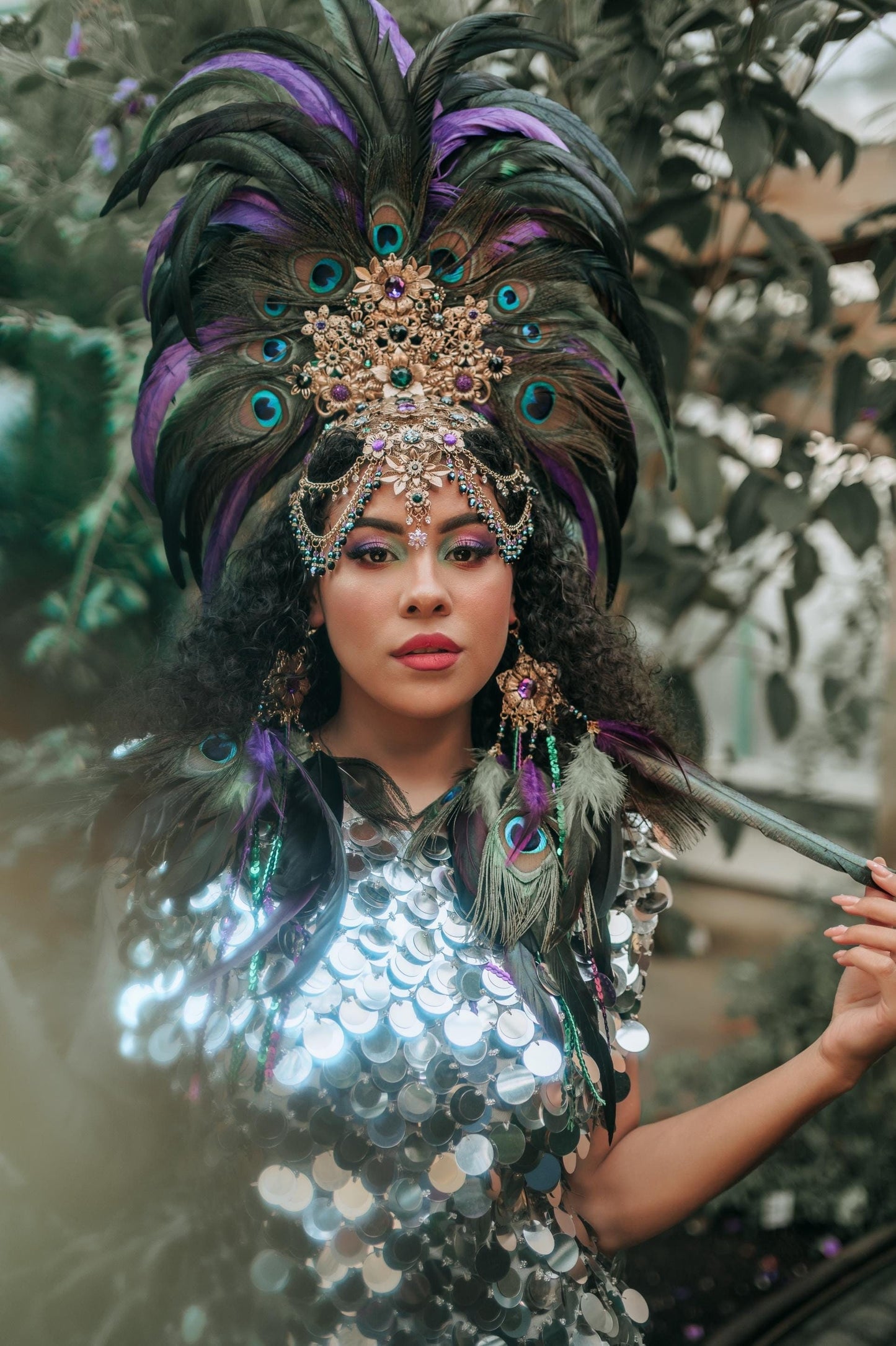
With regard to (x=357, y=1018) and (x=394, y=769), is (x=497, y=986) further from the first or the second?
(x=394, y=769)

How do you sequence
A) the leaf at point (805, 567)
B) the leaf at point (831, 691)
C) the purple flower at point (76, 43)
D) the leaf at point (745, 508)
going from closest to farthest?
the purple flower at point (76, 43) → the leaf at point (745, 508) → the leaf at point (805, 567) → the leaf at point (831, 691)

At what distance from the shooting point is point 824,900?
317 centimetres

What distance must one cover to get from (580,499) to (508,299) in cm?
25

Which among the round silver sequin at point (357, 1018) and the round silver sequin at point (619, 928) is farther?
the round silver sequin at point (619, 928)

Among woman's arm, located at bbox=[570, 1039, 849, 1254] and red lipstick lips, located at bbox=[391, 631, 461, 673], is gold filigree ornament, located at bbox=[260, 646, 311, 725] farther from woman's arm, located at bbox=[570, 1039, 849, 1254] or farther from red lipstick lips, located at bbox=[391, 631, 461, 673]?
woman's arm, located at bbox=[570, 1039, 849, 1254]

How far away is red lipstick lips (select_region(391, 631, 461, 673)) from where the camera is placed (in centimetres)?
117

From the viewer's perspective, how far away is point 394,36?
125cm

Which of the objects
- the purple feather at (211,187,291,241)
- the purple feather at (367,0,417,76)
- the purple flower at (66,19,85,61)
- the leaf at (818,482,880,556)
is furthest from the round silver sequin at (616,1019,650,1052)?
the purple flower at (66,19,85,61)

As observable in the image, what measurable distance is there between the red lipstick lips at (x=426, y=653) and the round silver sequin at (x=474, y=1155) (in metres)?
0.49

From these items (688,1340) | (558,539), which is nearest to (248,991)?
(558,539)

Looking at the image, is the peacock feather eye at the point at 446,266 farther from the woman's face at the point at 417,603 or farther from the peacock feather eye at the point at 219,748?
the peacock feather eye at the point at 219,748

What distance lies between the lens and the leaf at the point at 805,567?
2.36 m

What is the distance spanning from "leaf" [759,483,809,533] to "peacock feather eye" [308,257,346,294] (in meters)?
1.15

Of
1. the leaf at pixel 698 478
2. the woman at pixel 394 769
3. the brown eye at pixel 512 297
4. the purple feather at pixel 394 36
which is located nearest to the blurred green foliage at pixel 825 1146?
the leaf at pixel 698 478
